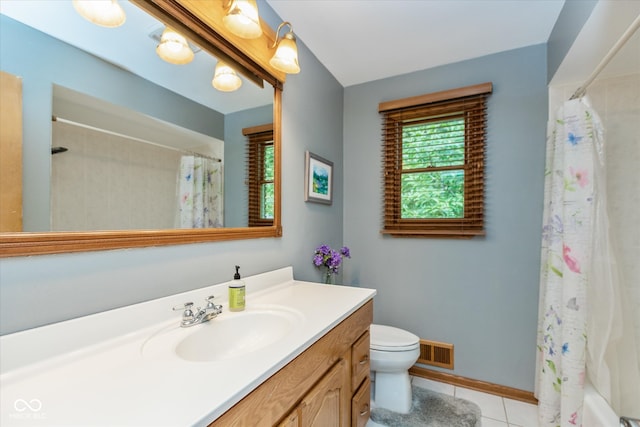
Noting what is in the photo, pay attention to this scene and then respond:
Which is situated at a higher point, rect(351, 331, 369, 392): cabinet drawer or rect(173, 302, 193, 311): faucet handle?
rect(173, 302, 193, 311): faucet handle

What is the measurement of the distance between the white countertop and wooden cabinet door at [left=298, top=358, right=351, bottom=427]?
0.20m

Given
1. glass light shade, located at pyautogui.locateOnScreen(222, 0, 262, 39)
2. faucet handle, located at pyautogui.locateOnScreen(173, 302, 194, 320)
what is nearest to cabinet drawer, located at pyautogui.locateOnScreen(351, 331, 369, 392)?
faucet handle, located at pyautogui.locateOnScreen(173, 302, 194, 320)

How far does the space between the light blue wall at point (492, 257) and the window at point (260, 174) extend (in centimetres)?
108

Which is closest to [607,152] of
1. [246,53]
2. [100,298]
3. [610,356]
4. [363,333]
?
[610,356]

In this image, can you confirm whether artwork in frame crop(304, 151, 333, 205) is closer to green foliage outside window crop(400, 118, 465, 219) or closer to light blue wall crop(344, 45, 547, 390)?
light blue wall crop(344, 45, 547, 390)

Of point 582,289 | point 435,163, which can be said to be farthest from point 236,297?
point 435,163

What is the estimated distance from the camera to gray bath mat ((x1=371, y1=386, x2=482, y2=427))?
160 centimetres

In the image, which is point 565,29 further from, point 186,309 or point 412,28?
point 186,309

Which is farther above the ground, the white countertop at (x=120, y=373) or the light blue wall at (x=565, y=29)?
→ the light blue wall at (x=565, y=29)

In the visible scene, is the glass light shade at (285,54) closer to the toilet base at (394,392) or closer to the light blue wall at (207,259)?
the light blue wall at (207,259)

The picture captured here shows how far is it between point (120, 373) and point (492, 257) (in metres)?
2.11

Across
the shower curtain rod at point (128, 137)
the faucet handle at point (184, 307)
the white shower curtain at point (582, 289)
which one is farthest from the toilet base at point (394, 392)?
the shower curtain rod at point (128, 137)

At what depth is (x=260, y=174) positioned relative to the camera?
147 cm

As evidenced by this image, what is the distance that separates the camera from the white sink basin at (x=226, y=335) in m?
0.85
